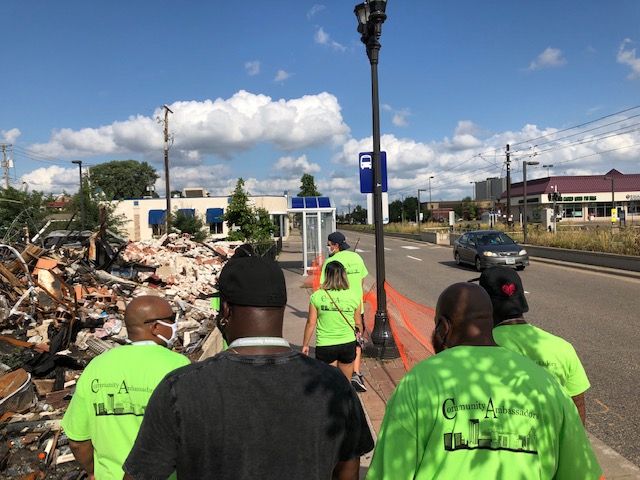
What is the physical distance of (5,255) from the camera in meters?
13.0

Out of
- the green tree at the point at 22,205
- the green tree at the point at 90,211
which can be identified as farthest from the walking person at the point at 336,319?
the green tree at the point at 90,211

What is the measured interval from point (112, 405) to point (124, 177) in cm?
10399

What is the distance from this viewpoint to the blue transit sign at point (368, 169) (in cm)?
806

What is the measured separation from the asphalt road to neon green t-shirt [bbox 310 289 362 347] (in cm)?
264

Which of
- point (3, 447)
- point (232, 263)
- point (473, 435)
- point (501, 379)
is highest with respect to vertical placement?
point (232, 263)

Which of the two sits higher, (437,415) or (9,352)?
(437,415)

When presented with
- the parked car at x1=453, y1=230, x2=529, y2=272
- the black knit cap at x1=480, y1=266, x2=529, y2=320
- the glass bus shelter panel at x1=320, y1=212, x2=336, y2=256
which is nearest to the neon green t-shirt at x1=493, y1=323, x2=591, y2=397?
the black knit cap at x1=480, y1=266, x2=529, y2=320

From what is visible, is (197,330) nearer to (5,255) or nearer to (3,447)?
(3,447)

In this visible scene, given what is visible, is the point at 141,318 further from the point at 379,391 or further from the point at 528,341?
the point at 379,391

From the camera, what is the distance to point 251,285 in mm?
1718

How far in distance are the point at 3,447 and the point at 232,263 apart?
448 cm

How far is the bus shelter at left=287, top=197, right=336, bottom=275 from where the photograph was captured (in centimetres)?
2045

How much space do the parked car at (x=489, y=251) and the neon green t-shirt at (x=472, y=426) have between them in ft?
56.1

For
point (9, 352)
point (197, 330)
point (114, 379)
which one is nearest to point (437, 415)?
point (114, 379)
